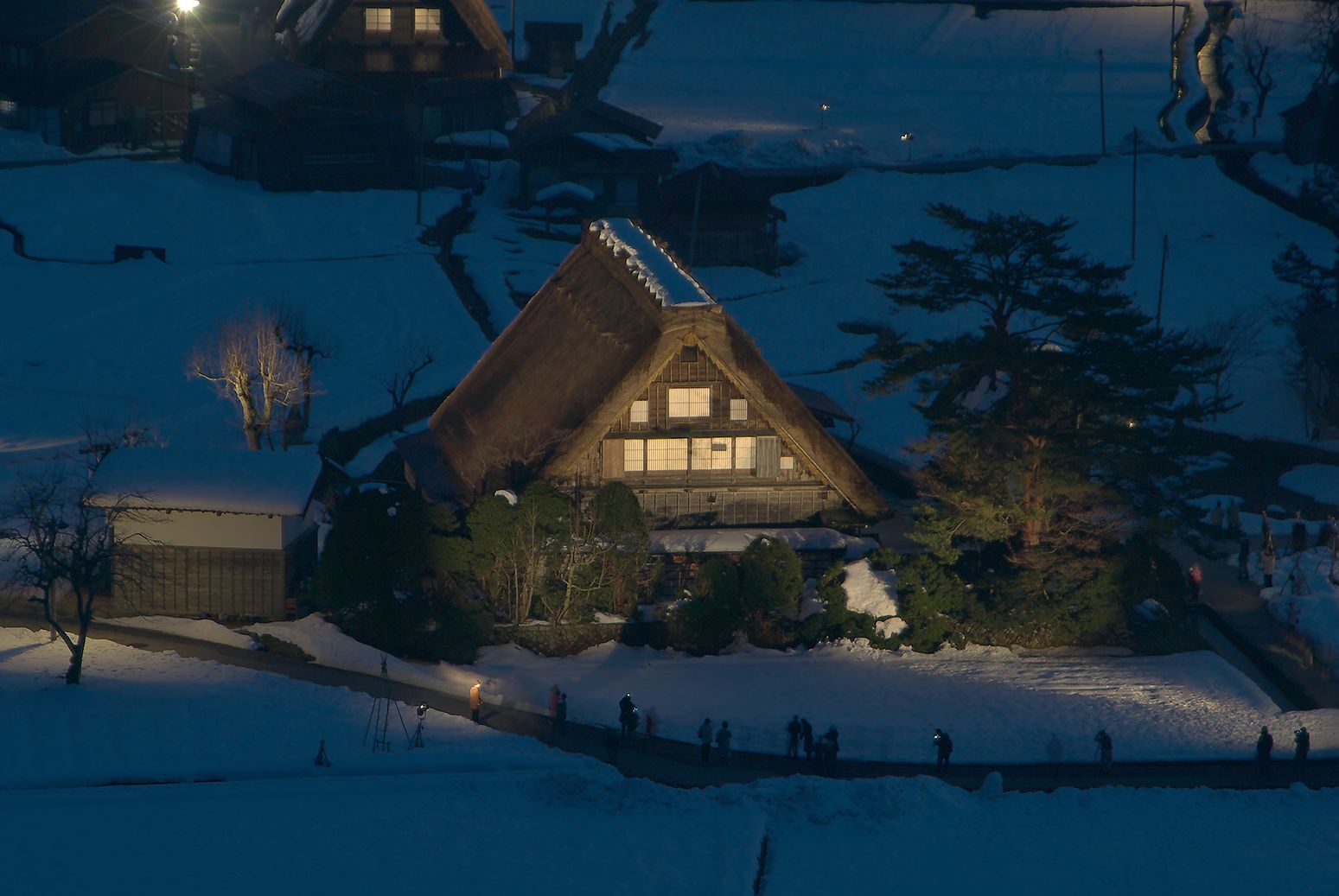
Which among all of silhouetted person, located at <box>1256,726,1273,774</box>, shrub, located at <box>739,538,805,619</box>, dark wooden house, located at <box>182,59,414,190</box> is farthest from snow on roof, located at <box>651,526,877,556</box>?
dark wooden house, located at <box>182,59,414,190</box>

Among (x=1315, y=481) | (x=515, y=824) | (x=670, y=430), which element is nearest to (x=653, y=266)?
(x=670, y=430)

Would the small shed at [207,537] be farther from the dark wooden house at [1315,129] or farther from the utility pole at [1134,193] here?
the dark wooden house at [1315,129]

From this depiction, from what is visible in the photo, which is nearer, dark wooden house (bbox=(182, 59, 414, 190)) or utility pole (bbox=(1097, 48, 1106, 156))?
dark wooden house (bbox=(182, 59, 414, 190))

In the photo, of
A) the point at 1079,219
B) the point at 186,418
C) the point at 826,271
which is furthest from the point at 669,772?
the point at 1079,219

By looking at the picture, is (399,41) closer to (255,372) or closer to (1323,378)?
Answer: (255,372)

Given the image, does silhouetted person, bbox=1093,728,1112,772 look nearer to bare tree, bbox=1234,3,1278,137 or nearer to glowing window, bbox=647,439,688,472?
glowing window, bbox=647,439,688,472

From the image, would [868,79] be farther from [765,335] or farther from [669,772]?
[669,772]
